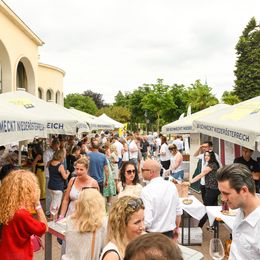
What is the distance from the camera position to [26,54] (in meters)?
19.0

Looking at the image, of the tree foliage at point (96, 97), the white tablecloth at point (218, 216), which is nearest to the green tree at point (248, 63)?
the white tablecloth at point (218, 216)

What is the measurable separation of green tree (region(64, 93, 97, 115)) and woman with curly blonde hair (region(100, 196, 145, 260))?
7620cm

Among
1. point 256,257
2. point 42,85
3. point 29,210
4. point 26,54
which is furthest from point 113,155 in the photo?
→ point 42,85

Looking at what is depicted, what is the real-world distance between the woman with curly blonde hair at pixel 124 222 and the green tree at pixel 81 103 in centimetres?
7620

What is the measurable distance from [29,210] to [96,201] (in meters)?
0.72

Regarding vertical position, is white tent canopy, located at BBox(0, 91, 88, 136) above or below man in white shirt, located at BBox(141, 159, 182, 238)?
above

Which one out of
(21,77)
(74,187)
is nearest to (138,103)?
(21,77)

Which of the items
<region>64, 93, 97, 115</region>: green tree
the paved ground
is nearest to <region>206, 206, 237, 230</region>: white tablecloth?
the paved ground

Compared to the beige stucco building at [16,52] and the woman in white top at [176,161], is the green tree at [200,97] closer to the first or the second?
the beige stucco building at [16,52]

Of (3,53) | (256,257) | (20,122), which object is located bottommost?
(256,257)

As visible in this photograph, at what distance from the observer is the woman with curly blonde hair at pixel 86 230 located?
305 cm

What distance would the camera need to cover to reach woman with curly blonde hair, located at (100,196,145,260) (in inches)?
101

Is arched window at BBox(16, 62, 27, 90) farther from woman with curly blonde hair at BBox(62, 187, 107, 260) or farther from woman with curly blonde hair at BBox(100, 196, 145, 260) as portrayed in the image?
woman with curly blonde hair at BBox(100, 196, 145, 260)

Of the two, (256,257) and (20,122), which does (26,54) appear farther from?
(256,257)
